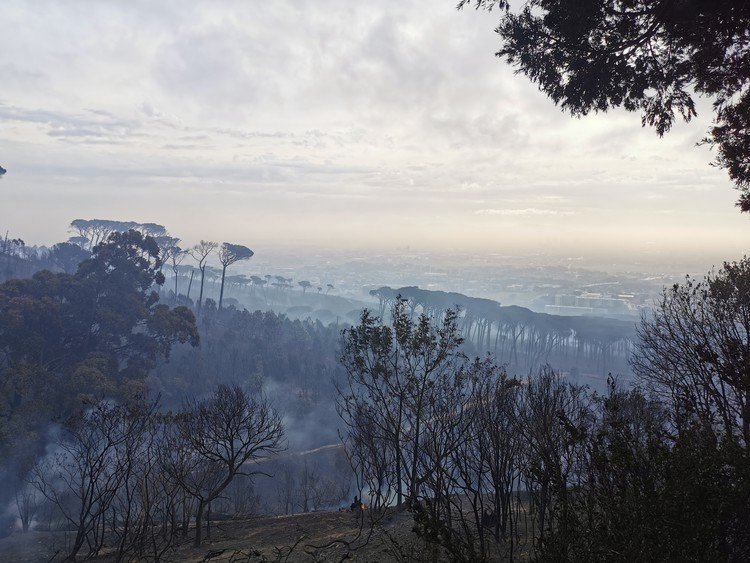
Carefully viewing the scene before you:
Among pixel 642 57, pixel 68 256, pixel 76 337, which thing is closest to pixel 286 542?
pixel 642 57

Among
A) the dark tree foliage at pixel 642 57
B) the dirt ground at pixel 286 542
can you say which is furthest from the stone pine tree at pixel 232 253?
the dark tree foliage at pixel 642 57

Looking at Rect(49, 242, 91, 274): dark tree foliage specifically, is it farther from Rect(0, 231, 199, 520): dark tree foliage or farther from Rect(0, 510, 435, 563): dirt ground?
Rect(0, 510, 435, 563): dirt ground

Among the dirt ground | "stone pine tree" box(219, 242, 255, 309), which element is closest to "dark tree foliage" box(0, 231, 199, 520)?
the dirt ground

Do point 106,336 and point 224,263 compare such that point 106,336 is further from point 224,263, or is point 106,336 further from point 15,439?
point 224,263

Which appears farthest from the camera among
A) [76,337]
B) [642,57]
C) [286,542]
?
[76,337]

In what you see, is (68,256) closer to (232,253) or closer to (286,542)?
(232,253)

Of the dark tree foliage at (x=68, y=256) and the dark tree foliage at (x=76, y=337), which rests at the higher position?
the dark tree foliage at (x=68, y=256)

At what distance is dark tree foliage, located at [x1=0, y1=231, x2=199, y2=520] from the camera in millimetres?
28219

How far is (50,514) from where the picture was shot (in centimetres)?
2566

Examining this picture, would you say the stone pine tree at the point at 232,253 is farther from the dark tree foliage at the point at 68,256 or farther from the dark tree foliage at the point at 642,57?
the dark tree foliage at the point at 642,57

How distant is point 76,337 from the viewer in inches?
1435

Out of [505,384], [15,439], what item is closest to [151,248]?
[15,439]

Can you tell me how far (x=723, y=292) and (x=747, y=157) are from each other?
640 centimetres

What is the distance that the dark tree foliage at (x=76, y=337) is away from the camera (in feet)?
92.6
